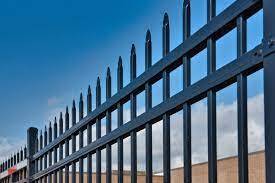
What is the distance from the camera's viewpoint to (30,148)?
5.74m

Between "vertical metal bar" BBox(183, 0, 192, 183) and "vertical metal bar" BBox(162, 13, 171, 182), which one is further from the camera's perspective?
"vertical metal bar" BBox(162, 13, 171, 182)

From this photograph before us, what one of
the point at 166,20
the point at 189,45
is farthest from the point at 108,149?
the point at 189,45

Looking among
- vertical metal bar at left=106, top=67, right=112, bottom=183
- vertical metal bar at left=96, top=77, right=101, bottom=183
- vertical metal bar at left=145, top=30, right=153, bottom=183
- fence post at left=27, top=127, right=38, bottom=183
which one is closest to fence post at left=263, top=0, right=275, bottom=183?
vertical metal bar at left=145, top=30, right=153, bottom=183

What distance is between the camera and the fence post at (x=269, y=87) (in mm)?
1864

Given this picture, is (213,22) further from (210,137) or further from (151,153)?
(151,153)

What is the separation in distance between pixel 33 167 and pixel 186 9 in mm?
3690

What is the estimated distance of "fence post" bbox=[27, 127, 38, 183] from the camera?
5633mm

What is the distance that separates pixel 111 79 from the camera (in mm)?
3428

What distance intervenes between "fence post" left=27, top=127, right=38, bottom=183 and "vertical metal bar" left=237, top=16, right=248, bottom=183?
12.9 ft

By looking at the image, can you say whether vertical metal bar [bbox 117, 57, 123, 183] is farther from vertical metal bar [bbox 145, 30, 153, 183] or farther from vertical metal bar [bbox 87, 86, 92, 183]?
vertical metal bar [bbox 87, 86, 92, 183]

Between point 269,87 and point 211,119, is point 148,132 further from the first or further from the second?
point 269,87

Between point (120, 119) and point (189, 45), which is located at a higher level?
point (189, 45)

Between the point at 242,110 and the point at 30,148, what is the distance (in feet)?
13.4

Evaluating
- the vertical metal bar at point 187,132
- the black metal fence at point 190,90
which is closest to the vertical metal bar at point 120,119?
the black metal fence at point 190,90
